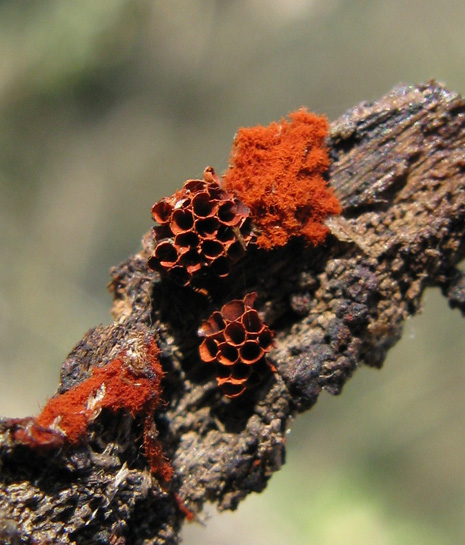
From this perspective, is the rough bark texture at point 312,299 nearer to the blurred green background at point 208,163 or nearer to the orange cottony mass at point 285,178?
the orange cottony mass at point 285,178

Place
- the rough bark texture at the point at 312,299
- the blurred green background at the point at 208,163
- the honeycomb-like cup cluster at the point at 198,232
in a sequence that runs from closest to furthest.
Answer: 1. the honeycomb-like cup cluster at the point at 198,232
2. the rough bark texture at the point at 312,299
3. the blurred green background at the point at 208,163

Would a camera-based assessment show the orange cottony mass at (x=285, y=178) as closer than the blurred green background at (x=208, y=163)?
Yes

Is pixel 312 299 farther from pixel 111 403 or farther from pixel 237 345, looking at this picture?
pixel 111 403

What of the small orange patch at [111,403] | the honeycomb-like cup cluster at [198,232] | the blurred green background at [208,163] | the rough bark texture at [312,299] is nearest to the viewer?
the small orange patch at [111,403]

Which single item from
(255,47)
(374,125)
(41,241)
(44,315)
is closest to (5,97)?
(41,241)

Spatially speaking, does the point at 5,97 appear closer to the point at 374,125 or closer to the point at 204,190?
the point at 204,190

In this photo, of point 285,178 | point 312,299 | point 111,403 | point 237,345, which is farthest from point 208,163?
point 111,403

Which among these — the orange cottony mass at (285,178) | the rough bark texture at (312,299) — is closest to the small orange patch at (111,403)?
the rough bark texture at (312,299)
